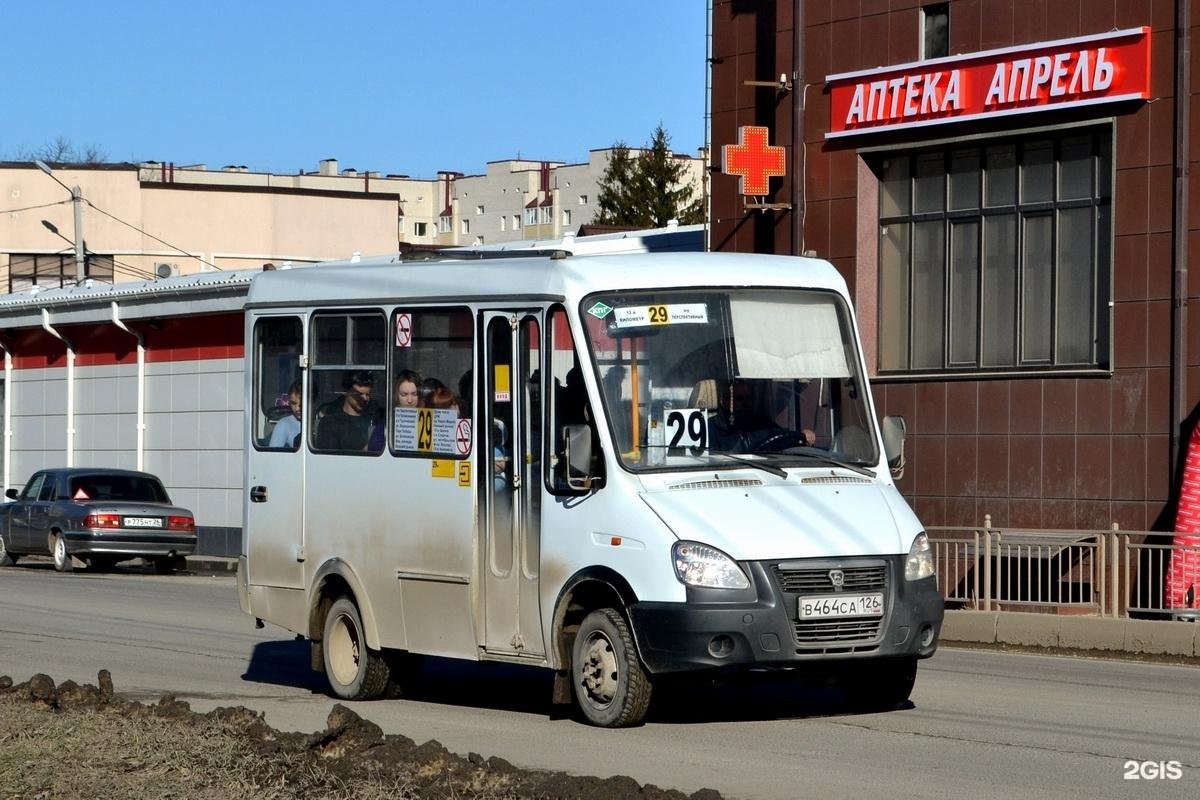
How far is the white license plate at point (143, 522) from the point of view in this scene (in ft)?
96.8

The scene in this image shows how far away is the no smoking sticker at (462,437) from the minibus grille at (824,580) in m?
2.32

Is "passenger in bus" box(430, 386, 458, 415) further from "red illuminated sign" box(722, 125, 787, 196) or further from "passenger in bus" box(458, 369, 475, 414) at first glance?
"red illuminated sign" box(722, 125, 787, 196)

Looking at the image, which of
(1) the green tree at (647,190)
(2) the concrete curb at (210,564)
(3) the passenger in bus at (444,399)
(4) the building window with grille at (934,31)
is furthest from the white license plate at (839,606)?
(1) the green tree at (647,190)

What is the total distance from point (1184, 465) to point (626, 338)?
11.8 meters

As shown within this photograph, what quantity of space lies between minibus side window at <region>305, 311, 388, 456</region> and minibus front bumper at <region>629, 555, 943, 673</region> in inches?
111

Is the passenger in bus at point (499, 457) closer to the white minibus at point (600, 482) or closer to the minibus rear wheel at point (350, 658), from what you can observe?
the white minibus at point (600, 482)

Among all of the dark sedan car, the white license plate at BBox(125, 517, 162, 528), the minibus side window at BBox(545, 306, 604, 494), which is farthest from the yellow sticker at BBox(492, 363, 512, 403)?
the white license plate at BBox(125, 517, 162, 528)

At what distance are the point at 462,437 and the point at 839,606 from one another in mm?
2663

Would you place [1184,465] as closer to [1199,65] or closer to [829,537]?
[1199,65]

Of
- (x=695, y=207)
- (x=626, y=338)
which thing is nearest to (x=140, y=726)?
(x=626, y=338)

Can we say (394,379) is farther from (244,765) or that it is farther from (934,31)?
(934,31)

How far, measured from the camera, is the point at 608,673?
10727 mm

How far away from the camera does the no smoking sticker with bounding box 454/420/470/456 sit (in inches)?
460

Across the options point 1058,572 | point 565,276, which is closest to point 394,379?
point 565,276
